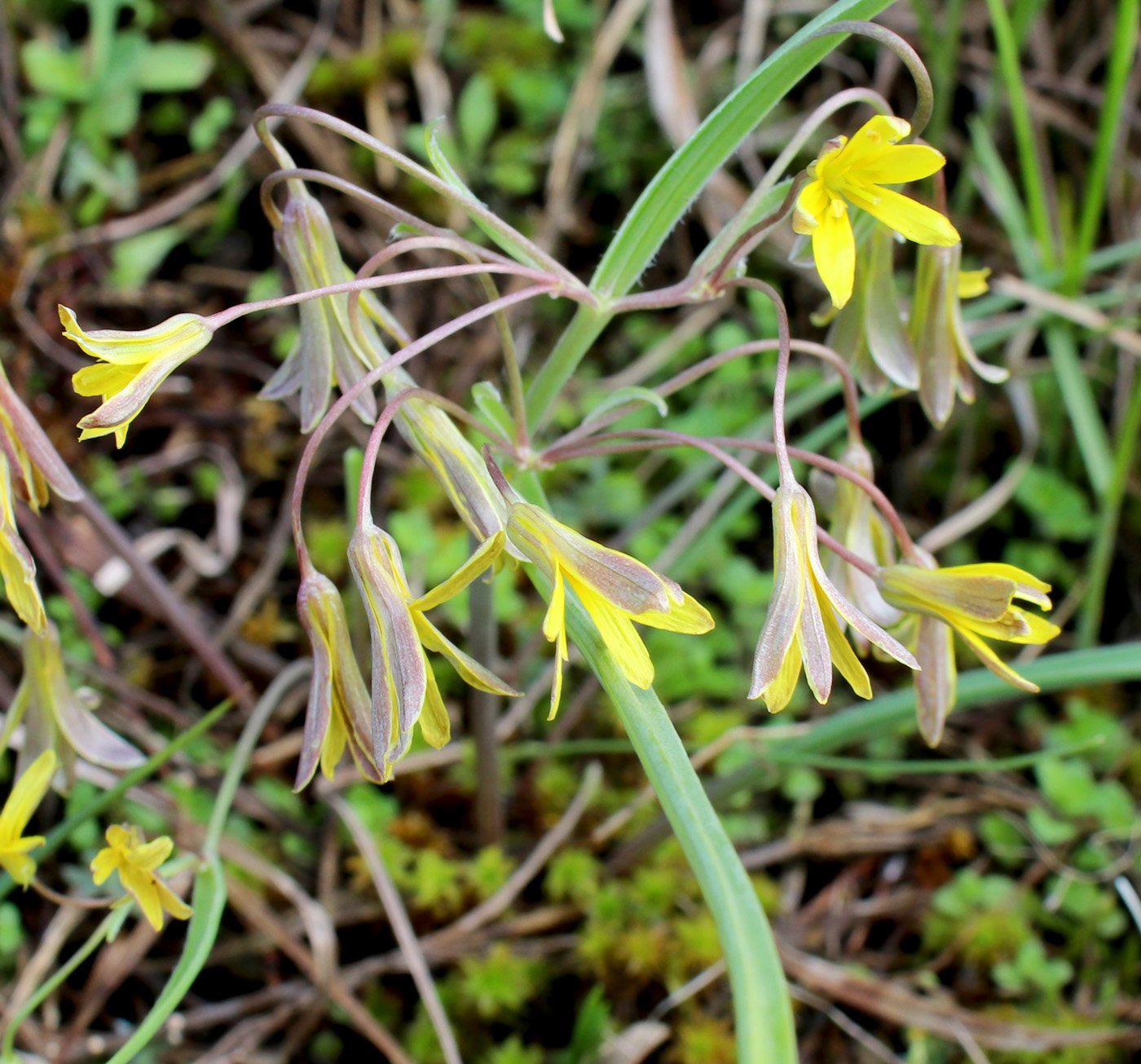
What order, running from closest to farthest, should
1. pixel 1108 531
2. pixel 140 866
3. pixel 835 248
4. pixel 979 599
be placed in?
1. pixel 835 248
2. pixel 979 599
3. pixel 140 866
4. pixel 1108 531

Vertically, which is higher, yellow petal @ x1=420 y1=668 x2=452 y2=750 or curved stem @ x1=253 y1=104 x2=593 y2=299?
curved stem @ x1=253 y1=104 x2=593 y2=299

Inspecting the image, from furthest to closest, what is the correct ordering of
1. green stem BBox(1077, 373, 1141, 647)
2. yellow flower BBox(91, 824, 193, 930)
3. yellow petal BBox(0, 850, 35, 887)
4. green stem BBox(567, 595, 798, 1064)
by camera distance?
green stem BBox(1077, 373, 1141, 647), yellow petal BBox(0, 850, 35, 887), yellow flower BBox(91, 824, 193, 930), green stem BBox(567, 595, 798, 1064)

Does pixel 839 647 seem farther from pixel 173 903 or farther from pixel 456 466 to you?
pixel 173 903

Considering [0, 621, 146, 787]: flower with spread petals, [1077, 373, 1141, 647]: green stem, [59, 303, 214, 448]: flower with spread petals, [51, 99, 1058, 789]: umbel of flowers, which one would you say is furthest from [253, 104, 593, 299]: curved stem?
[1077, 373, 1141, 647]: green stem

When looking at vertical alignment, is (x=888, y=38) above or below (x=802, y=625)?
above

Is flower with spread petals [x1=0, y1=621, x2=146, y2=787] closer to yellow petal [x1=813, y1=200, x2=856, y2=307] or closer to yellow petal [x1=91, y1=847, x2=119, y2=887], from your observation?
yellow petal [x1=91, y1=847, x2=119, y2=887]

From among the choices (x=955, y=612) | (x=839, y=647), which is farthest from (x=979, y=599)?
(x=839, y=647)

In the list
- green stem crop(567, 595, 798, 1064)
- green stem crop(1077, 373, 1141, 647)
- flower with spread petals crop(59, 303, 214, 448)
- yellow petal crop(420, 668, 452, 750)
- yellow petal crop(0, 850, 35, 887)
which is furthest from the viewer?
green stem crop(1077, 373, 1141, 647)

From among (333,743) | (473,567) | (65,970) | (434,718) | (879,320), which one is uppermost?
(879,320)

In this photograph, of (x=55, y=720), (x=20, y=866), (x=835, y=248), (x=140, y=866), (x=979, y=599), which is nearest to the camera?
(x=835, y=248)
